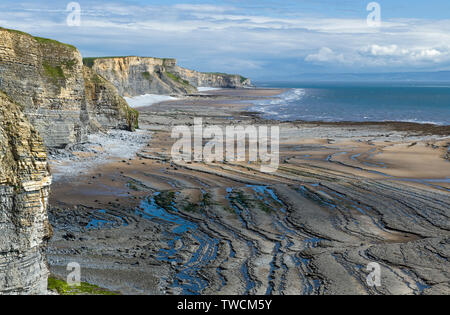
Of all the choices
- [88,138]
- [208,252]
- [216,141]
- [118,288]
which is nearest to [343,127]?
[216,141]

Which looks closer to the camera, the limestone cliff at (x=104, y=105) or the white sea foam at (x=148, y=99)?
the limestone cliff at (x=104, y=105)

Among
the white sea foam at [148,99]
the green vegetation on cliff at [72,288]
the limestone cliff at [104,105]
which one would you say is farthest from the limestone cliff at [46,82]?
the white sea foam at [148,99]

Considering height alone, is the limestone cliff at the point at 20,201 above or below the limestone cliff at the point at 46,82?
below

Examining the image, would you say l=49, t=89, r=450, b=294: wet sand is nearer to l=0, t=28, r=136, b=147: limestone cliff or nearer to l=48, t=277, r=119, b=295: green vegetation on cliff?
l=48, t=277, r=119, b=295: green vegetation on cliff

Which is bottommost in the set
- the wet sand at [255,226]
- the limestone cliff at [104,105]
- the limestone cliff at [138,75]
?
the wet sand at [255,226]

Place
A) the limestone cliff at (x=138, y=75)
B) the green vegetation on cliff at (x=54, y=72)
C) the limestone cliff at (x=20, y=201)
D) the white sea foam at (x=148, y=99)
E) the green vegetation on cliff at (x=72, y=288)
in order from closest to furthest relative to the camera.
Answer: the limestone cliff at (x=20, y=201)
the green vegetation on cliff at (x=72, y=288)
the green vegetation on cliff at (x=54, y=72)
the limestone cliff at (x=138, y=75)
the white sea foam at (x=148, y=99)

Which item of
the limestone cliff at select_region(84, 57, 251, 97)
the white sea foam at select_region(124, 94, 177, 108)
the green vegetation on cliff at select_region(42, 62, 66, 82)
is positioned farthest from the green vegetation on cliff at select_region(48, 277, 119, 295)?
the white sea foam at select_region(124, 94, 177, 108)

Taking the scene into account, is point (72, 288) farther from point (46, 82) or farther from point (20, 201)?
point (46, 82)

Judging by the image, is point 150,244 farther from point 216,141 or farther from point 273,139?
point 273,139

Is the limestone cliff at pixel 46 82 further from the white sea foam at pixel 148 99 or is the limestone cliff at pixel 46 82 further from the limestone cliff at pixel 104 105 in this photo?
the white sea foam at pixel 148 99
